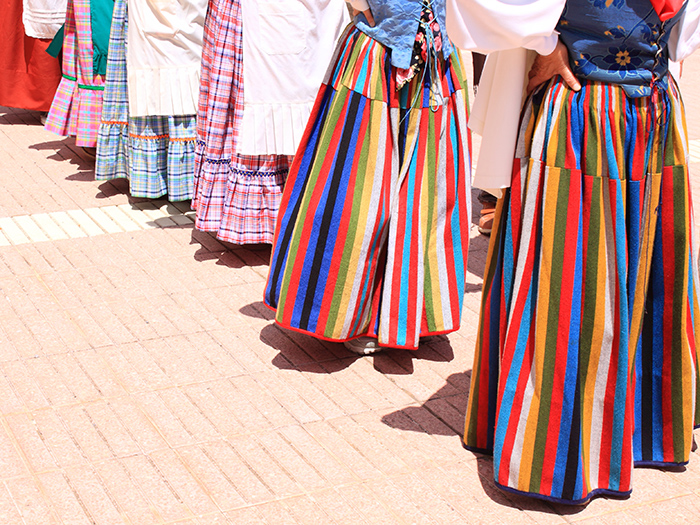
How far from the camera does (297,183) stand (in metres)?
3.52

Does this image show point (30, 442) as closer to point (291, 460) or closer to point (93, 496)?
point (93, 496)

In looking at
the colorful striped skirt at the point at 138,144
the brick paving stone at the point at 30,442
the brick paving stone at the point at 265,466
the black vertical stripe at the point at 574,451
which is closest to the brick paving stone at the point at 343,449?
the brick paving stone at the point at 265,466

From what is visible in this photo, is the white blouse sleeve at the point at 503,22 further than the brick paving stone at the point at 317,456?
No

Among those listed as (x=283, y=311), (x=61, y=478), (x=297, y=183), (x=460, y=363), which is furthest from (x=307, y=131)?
(x=61, y=478)

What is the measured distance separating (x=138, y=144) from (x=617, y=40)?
3.28 meters

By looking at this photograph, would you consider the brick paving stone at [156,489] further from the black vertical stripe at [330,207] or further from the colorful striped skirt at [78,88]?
the colorful striped skirt at [78,88]

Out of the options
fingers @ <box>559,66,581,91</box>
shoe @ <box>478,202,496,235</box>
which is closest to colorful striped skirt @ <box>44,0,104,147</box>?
shoe @ <box>478,202,496,235</box>

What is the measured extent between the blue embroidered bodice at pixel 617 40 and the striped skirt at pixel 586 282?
0.15 ft

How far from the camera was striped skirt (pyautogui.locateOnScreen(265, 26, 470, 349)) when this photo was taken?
10.9 feet

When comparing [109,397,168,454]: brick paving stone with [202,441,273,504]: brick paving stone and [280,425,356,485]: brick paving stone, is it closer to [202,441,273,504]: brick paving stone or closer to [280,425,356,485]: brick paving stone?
[202,441,273,504]: brick paving stone

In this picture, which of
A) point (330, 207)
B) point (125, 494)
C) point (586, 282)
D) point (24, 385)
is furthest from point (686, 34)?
point (24, 385)

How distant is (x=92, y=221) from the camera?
495cm

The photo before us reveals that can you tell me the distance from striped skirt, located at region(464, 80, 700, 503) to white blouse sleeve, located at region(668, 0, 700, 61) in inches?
4.3

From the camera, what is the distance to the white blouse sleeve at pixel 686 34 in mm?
2533
